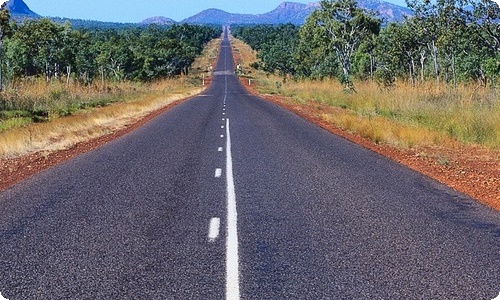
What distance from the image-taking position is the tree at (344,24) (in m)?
40.7

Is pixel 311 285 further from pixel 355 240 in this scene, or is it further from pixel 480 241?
pixel 480 241

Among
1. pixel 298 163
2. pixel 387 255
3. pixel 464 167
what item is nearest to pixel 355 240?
pixel 387 255

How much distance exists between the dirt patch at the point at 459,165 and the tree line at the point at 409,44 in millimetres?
6227

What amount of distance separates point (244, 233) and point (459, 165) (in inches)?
288

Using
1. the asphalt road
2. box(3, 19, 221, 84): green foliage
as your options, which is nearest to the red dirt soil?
the asphalt road

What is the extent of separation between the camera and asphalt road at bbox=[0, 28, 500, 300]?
4.91 metres

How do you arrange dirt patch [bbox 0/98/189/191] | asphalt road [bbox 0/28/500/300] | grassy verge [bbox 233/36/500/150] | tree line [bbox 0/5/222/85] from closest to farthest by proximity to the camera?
asphalt road [bbox 0/28/500/300]
dirt patch [bbox 0/98/189/191]
grassy verge [bbox 233/36/500/150]
tree line [bbox 0/5/222/85]

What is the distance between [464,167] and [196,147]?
682 centimetres

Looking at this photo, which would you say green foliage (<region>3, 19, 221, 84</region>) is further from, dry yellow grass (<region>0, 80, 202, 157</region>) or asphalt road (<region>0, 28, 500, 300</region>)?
asphalt road (<region>0, 28, 500, 300</region>)

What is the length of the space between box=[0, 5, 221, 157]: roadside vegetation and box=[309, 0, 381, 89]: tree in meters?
13.4

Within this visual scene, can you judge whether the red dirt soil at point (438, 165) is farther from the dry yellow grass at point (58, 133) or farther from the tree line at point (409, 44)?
the tree line at point (409, 44)

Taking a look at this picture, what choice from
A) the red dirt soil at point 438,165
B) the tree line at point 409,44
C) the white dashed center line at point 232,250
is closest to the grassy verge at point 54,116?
the red dirt soil at point 438,165

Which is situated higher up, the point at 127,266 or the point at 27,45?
the point at 27,45

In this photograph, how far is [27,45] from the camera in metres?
48.7
